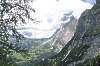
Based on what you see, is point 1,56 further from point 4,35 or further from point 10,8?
point 10,8

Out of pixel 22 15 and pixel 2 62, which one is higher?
pixel 22 15

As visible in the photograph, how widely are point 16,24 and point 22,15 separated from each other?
683 mm

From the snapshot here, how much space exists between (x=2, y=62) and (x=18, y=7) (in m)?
3.13

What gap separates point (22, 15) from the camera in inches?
627

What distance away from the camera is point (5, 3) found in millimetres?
14852

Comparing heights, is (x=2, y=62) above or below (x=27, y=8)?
below

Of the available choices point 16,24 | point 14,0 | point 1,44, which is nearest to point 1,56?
point 1,44

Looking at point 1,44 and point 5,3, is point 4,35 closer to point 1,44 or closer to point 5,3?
point 1,44

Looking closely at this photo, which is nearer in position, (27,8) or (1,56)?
(1,56)

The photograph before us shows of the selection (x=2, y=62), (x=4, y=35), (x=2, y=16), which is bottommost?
(x=2, y=62)

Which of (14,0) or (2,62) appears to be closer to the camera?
(2,62)

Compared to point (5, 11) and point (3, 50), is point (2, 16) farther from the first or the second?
point (3, 50)

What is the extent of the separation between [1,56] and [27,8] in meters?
3.03

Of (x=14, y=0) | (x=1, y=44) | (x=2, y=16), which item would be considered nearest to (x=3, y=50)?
(x=1, y=44)
